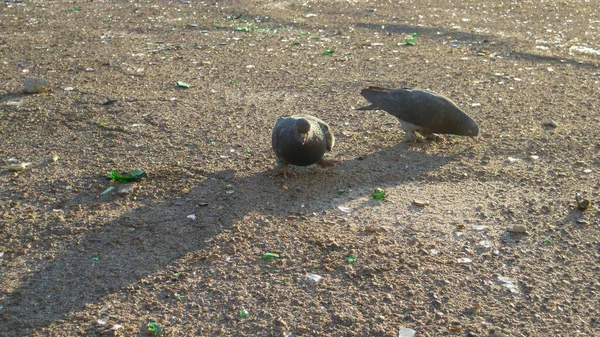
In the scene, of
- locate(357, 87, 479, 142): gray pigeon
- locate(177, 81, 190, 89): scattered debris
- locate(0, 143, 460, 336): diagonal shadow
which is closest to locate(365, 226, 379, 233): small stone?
locate(0, 143, 460, 336): diagonal shadow

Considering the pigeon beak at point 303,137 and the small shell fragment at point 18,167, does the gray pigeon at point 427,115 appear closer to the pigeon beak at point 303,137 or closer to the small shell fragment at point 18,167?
the pigeon beak at point 303,137

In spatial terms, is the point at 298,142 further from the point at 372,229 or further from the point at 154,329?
the point at 154,329

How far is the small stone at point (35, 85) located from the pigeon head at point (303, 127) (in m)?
3.53

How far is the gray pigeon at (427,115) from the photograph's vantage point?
233 inches

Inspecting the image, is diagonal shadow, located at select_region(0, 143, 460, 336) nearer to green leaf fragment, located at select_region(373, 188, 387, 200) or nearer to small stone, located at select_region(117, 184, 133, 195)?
green leaf fragment, located at select_region(373, 188, 387, 200)

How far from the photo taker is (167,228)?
14.7ft

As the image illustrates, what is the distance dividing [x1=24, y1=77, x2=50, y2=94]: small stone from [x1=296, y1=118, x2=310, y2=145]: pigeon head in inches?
139

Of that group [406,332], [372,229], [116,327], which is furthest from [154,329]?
[372,229]

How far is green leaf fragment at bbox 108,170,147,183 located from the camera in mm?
5168

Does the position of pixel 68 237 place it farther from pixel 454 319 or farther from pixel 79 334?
pixel 454 319

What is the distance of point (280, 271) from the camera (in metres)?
4.03

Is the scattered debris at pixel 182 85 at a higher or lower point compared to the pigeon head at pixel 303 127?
lower

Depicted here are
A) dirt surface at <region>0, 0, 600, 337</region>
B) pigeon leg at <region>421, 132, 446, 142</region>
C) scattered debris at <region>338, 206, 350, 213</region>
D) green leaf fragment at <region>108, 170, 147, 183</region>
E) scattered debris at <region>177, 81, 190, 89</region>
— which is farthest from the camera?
scattered debris at <region>177, 81, 190, 89</region>

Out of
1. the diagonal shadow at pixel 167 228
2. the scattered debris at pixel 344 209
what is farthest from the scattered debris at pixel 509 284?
the diagonal shadow at pixel 167 228
